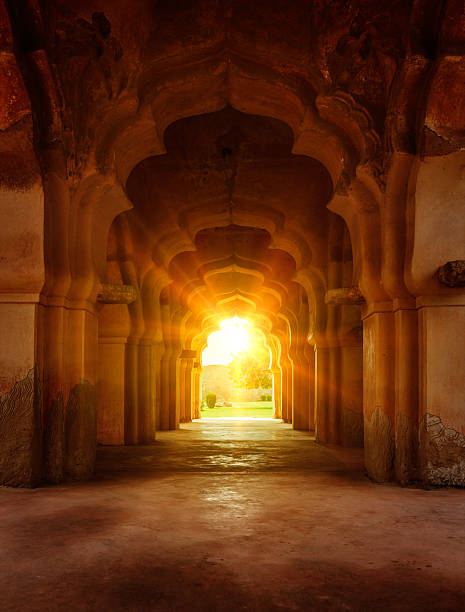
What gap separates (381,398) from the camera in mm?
7172

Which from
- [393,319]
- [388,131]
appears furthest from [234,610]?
[388,131]

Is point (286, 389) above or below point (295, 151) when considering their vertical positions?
below

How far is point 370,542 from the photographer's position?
430 cm

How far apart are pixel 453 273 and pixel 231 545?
351 centimetres

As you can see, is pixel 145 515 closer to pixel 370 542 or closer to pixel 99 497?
pixel 99 497

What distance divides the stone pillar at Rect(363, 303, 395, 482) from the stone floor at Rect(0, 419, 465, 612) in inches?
15.4

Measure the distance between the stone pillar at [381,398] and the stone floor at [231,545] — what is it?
39 cm

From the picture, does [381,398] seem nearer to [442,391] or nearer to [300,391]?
[442,391]

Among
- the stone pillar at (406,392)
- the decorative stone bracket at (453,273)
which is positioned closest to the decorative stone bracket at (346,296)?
the stone pillar at (406,392)

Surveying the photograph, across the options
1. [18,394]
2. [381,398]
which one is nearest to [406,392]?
[381,398]

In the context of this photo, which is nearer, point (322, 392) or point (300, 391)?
point (322, 392)

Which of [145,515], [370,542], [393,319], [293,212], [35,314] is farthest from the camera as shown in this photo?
[293,212]

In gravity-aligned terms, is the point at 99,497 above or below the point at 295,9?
below

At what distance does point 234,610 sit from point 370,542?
160cm
